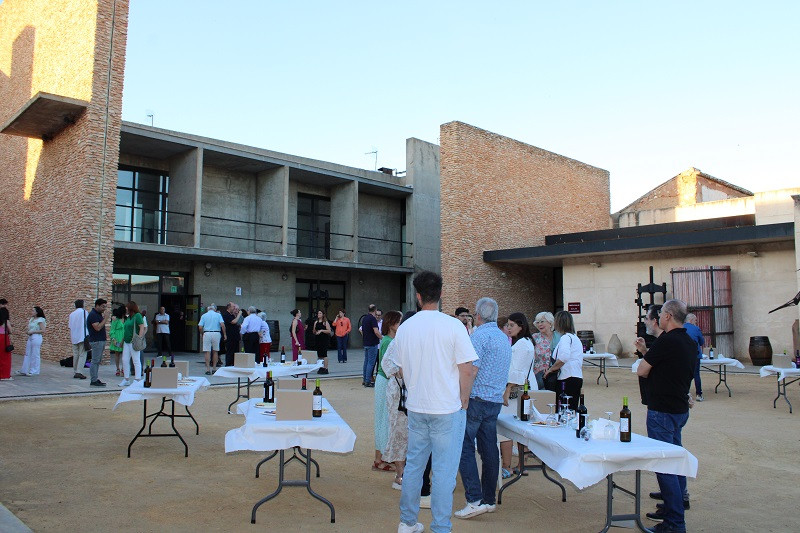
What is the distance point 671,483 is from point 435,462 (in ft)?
5.36

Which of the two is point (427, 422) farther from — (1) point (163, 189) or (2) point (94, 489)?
(1) point (163, 189)

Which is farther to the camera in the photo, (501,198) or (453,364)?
(501,198)

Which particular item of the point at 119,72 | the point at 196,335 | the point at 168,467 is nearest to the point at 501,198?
the point at 196,335

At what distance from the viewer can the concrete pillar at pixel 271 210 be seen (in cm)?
2103

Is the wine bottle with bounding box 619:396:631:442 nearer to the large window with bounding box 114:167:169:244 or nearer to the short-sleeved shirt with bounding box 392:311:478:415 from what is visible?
the short-sleeved shirt with bounding box 392:311:478:415

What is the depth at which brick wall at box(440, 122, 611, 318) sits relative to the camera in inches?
866

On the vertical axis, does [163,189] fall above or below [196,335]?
above

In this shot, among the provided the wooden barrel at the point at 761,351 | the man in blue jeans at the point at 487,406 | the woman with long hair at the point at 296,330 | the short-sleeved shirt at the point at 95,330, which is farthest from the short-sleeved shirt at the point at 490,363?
the wooden barrel at the point at 761,351

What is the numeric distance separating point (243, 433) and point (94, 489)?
5.23ft

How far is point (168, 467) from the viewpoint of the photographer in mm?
5988

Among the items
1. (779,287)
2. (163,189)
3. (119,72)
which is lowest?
(779,287)

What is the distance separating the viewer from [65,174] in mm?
15883

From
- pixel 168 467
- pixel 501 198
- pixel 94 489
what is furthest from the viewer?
pixel 501 198

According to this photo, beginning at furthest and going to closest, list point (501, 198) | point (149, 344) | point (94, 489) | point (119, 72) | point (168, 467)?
point (501, 198)
point (149, 344)
point (119, 72)
point (168, 467)
point (94, 489)
